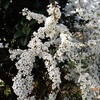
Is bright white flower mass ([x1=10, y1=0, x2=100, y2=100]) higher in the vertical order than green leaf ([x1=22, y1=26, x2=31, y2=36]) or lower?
lower

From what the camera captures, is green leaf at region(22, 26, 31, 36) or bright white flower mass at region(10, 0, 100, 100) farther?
green leaf at region(22, 26, 31, 36)

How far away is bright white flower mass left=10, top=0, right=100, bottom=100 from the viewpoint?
2582 mm

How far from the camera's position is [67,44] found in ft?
8.38

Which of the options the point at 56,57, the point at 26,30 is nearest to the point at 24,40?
the point at 26,30

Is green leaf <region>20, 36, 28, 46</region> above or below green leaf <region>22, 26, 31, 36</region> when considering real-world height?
below

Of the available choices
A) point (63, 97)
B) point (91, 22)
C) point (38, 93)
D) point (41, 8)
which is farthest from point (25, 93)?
point (91, 22)

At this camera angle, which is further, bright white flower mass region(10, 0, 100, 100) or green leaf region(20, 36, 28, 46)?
green leaf region(20, 36, 28, 46)

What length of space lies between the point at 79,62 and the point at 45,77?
38cm

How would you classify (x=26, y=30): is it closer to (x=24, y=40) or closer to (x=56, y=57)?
(x=24, y=40)

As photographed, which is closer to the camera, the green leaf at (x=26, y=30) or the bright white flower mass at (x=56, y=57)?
the bright white flower mass at (x=56, y=57)

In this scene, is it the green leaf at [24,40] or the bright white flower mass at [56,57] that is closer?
the bright white flower mass at [56,57]

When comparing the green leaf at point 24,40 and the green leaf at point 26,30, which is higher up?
the green leaf at point 26,30

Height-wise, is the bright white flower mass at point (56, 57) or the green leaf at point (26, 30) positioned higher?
the green leaf at point (26, 30)

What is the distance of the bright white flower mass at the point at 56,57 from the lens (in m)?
2.58
